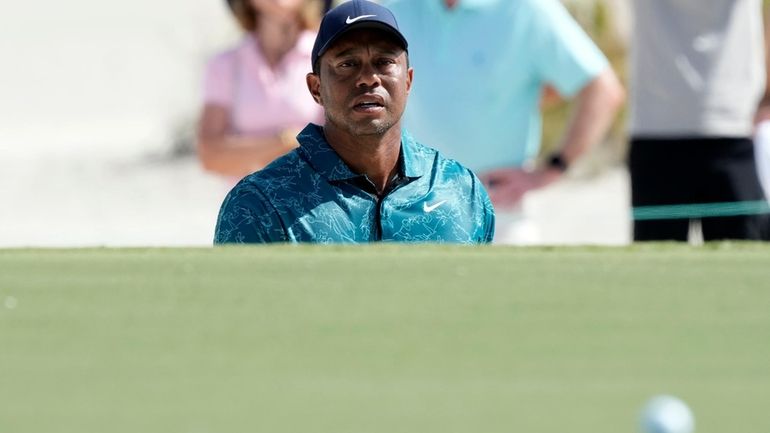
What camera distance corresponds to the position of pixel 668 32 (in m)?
6.91

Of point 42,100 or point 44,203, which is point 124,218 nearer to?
point 44,203

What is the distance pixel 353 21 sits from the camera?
4.62m

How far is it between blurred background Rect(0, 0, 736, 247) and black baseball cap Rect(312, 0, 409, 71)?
8.12 ft

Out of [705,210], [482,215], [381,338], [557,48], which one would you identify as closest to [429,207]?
[482,215]

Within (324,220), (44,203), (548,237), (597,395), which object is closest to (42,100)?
(44,203)

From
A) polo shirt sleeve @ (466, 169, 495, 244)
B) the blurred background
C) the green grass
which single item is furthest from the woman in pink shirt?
the green grass

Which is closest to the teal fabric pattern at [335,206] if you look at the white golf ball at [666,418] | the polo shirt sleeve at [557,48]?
the white golf ball at [666,418]

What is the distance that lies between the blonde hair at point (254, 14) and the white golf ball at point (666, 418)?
4444 millimetres

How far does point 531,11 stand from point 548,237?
6.12 meters

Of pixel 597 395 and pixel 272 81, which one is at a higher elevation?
pixel 272 81

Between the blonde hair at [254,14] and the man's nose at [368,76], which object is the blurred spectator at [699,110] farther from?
the man's nose at [368,76]

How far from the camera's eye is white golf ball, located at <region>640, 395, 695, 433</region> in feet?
8.94

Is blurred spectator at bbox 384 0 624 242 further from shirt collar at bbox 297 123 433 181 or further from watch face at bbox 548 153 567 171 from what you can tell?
shirt collar at bbox 297 123 433 181

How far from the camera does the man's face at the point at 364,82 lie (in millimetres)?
4629
